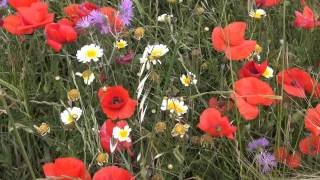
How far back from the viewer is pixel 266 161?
1.27 m

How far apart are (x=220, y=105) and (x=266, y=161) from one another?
201mm

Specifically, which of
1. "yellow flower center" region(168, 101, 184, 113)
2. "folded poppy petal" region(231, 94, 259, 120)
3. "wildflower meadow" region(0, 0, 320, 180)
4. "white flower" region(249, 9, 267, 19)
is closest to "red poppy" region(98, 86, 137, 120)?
"wildflower meadow" region(0, 0, 320, 180)

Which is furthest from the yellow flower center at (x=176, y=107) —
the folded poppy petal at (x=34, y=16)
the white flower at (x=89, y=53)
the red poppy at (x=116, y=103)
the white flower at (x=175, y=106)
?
the folded poppy petal at (x=34, y=16)

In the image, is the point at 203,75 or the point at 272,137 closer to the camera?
the point at 272,137

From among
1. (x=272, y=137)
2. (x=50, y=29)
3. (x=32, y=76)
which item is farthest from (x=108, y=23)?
(x=272, y=137)

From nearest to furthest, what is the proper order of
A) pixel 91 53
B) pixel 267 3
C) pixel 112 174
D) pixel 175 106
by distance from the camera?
pixel 112 174
pixel 175 106
pixel 91 53
pixel 267 3

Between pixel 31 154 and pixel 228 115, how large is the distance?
464 mm

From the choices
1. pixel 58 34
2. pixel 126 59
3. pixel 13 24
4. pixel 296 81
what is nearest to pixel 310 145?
pixel 296 81

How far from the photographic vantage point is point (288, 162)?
52.6 inches

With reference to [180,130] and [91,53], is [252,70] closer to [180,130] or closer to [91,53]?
[180,130]

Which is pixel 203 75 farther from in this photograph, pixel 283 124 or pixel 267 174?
pixel 267 174

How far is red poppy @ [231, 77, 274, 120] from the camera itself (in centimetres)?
125

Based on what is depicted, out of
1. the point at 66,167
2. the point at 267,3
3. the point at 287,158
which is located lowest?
the point at 287,158

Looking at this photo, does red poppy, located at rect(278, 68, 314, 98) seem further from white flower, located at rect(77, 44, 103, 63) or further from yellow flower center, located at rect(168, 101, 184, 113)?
white flower, located at rect(77, 44, 103, 63)
